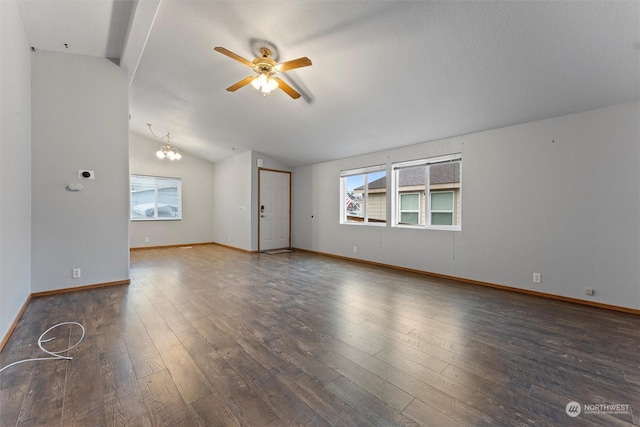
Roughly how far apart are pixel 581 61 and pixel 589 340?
2.59 metres

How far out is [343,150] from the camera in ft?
18.5

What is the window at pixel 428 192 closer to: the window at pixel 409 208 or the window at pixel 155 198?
the window at pixel 409 208

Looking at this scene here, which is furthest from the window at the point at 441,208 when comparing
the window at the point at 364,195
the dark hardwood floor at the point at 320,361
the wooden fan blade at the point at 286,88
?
the wooden fan blade at the point at 286,88

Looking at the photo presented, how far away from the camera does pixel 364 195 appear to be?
19.4ft

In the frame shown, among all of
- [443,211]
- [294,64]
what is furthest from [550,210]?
[294,64]

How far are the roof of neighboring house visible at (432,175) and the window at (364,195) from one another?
Answer: 0.12 meters

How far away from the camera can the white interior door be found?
7.00m

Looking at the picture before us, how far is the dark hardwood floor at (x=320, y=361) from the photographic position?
1.46m

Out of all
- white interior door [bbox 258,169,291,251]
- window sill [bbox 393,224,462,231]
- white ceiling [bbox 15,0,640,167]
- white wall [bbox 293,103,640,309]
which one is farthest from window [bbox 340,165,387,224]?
white interior door [bbox 258,169,291,251]

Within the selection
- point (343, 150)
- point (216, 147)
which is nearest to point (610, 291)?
point (343, 150)

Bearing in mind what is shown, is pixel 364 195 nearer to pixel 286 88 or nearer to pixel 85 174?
pixel 286 88

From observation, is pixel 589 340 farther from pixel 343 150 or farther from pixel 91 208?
pixel 91 208

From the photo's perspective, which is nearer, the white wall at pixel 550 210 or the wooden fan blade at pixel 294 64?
the wooden fan blade at pixel 294 64

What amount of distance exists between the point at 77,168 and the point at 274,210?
427 centimetres
